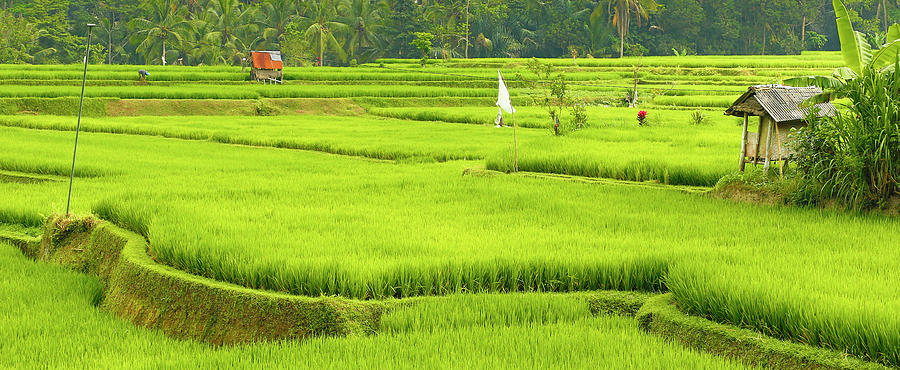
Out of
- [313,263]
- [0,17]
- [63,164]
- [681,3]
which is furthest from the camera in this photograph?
[681,3]

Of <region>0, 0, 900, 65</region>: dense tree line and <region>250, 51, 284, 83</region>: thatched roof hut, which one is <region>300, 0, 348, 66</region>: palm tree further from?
<region>250, 51, 284, 83</region>: thatched roof hut

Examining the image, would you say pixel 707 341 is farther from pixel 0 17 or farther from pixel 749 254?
pixel 0 17

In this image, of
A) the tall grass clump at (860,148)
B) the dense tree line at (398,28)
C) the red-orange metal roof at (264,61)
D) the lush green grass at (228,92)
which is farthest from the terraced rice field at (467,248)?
the dense tree line at (398,28)

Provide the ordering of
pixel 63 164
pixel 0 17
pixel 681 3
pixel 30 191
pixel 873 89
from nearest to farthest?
pixel 873 89
pixel 30 191
pixel 63 164
pixel 0 17
pixel 681 3

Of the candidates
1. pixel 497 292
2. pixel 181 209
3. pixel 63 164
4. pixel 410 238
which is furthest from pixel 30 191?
pixel 497 292

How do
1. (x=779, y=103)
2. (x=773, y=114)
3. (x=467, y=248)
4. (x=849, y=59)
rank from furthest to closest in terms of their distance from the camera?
(x=779, y=103) < (x=773, y=114) < (x=849, y=59) < (x=467, y=248)

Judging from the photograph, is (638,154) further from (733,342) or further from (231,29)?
(231,29)

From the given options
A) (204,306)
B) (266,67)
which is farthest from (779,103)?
(266,67)

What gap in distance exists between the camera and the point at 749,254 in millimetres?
5941

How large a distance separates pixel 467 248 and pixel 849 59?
4.45m

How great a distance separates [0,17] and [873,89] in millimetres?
44536

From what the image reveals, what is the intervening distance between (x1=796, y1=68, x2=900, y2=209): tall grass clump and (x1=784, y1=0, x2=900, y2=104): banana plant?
0.39ft

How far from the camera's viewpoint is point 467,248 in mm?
6176

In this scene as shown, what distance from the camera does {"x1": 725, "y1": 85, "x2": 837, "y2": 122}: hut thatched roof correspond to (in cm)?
855
